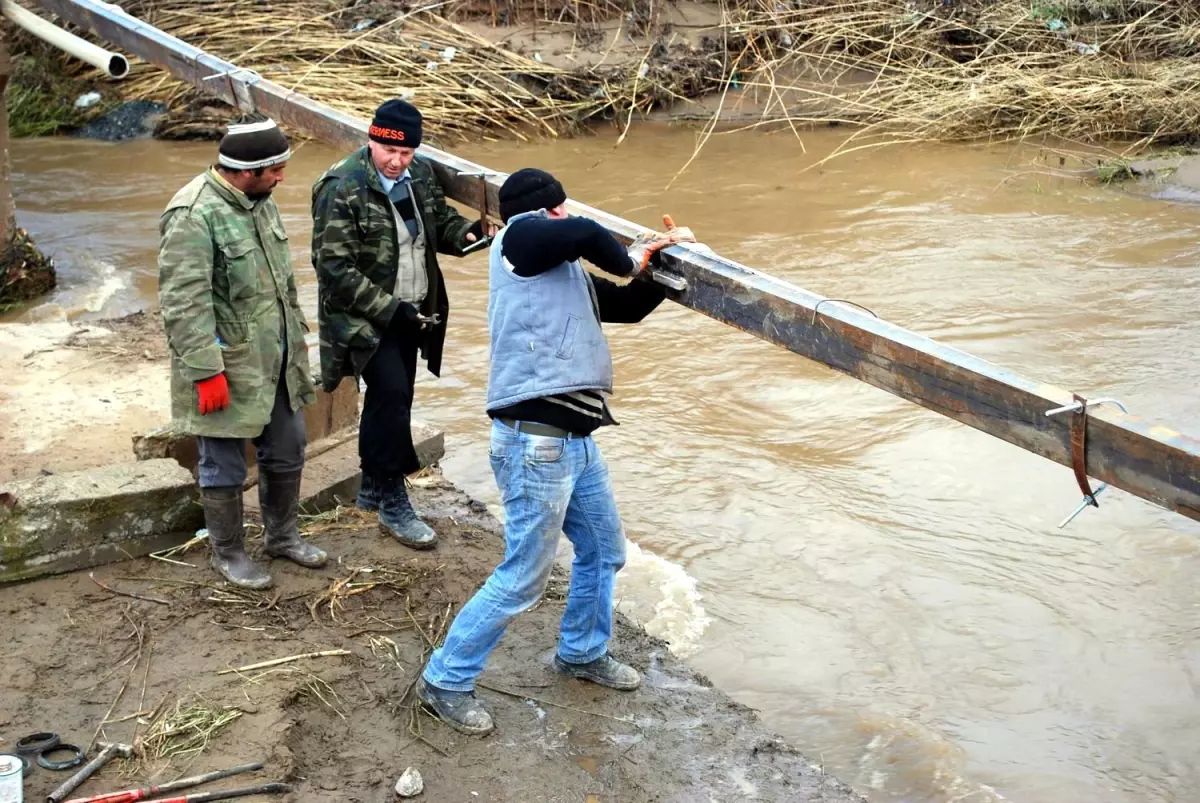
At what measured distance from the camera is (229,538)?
454cm

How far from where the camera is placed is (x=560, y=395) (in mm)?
3680

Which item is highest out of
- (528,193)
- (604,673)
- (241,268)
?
(528,193)

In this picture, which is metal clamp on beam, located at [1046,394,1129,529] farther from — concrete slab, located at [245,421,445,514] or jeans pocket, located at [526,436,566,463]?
concrete slab, located at [245,421,445,514]

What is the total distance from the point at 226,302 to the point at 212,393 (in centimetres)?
33

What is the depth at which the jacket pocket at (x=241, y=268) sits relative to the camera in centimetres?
427

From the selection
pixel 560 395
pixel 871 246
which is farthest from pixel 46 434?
pixel 871 246

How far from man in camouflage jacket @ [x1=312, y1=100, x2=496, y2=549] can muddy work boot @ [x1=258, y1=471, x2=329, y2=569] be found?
37cm

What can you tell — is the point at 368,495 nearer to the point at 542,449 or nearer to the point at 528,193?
the point at 542,449

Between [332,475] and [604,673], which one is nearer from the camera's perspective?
[604,673]


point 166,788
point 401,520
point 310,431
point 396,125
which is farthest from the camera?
point 310,431

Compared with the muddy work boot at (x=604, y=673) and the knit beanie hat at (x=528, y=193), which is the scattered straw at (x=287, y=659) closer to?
the muddy work boot at (x=604, y=673)

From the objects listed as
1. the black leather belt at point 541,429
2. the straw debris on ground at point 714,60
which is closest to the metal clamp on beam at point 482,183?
the black leather belt at point 541,429

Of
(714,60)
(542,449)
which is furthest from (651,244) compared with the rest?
(714,60)

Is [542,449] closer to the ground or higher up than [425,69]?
closer to the ground
